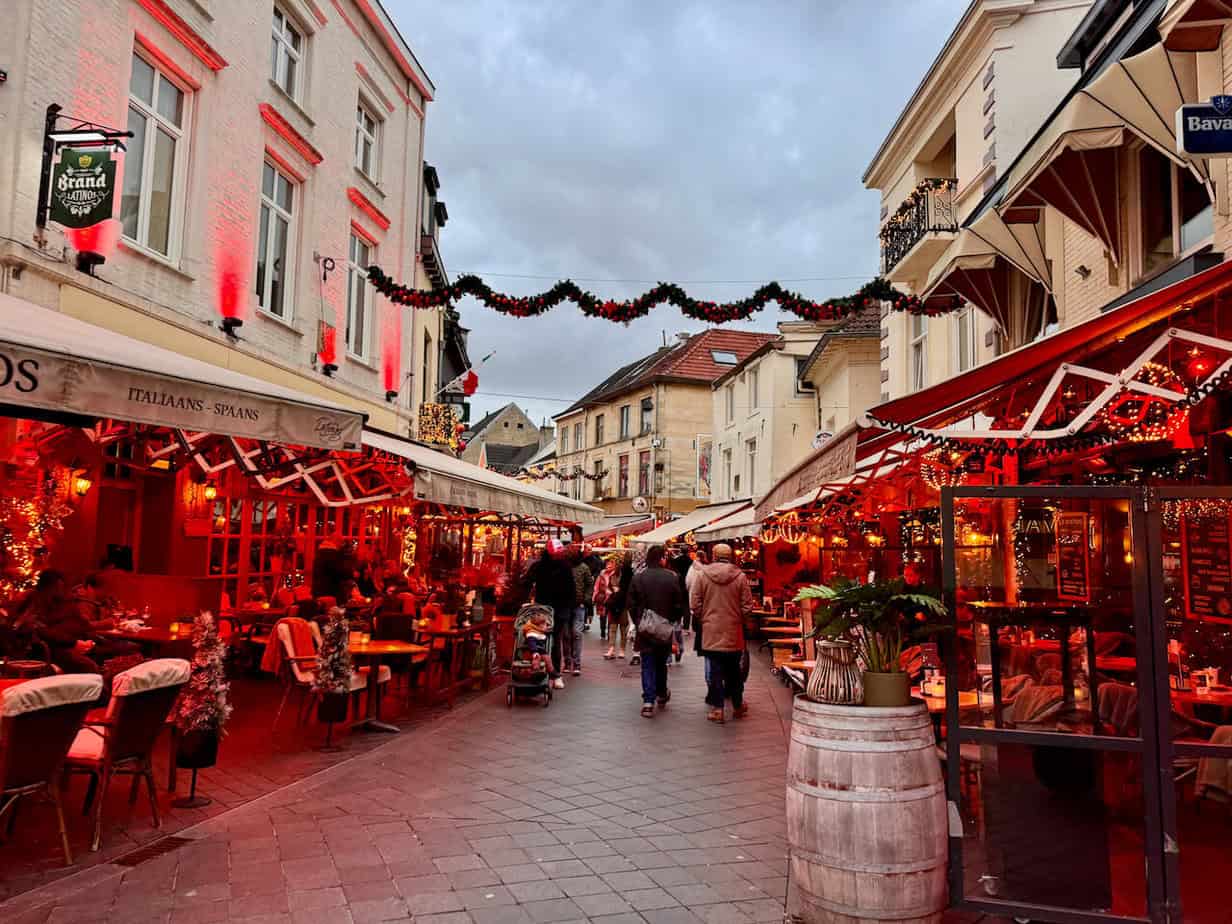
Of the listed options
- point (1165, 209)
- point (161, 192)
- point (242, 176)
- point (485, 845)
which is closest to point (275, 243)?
point (242, 176)

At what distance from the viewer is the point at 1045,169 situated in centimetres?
809

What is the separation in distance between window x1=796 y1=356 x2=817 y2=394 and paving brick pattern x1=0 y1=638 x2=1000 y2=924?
2028 centimetres

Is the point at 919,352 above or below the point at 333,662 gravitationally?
above

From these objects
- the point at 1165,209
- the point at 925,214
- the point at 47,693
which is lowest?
the point at 47,693

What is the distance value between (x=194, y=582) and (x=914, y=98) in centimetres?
1290

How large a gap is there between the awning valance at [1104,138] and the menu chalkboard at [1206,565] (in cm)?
389

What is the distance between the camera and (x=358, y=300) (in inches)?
625

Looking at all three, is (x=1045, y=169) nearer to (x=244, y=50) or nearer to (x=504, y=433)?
(x=244, y=50)

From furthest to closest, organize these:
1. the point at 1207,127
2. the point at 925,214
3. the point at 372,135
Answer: the point at 372,135
the point at 925,214
the point at 1207,127

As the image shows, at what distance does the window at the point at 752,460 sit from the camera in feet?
98.1

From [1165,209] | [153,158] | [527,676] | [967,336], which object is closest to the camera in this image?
[1165,209]

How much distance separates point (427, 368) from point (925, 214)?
13.0 meters

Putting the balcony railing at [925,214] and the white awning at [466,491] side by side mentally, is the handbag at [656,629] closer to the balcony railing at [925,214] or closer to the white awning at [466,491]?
the white awning at [466,491]

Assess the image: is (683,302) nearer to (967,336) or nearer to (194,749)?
(967,336)
